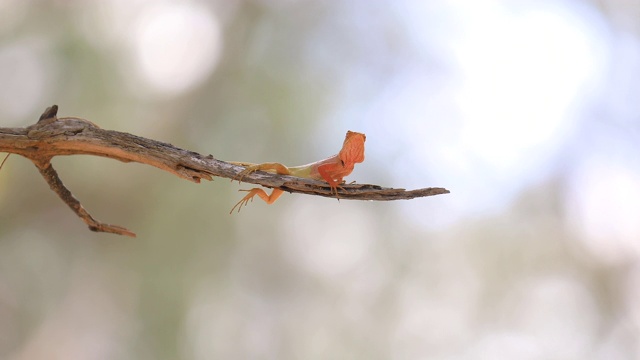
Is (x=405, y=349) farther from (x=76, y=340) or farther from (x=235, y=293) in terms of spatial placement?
(x=76, y=340)

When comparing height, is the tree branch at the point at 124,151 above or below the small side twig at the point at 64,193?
above

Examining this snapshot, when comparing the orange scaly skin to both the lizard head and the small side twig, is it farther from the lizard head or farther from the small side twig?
the small side twig

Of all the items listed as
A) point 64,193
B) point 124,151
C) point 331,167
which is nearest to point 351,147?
point 331,167

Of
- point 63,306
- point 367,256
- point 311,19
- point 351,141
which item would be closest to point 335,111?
→ point 311,19

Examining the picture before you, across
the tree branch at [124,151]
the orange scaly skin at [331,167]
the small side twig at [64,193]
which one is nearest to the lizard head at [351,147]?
the orange scaly skin at [331,167]

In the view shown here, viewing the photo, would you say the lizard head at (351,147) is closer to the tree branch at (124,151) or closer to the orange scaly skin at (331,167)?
the orange scaly skin at (331,167)

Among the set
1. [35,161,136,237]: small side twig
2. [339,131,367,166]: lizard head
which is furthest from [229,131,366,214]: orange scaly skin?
[35,161,136,237]: small side twig

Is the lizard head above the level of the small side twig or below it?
above

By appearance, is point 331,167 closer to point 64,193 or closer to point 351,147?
point 351,147
